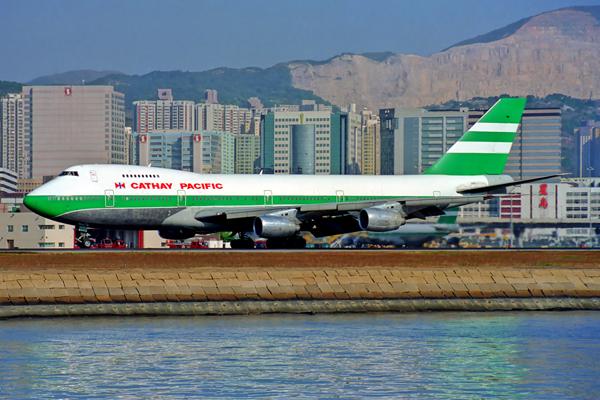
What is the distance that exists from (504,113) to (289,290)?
31.8 meters

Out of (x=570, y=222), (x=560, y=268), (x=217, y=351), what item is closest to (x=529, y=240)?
(x=570, y=222)

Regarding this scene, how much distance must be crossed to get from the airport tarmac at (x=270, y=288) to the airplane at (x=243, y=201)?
9.28 metres

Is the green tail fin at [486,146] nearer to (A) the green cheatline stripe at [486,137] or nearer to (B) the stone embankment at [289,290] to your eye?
(A) the green cheatline stripe at [486,137]

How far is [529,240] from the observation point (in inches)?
4060

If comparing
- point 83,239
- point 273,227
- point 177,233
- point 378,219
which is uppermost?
point 378,219

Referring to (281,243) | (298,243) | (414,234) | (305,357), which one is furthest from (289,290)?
(414,234)

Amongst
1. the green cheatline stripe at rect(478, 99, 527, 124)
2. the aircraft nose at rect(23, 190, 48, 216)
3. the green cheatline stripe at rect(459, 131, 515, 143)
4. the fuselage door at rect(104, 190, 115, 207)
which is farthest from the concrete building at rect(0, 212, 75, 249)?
the green cheatline stripe at rect(478, 99, 527, 124)

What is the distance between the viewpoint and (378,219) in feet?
151

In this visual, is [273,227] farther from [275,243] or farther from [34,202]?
[34,202]

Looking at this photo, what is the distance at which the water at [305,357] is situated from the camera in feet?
60.8

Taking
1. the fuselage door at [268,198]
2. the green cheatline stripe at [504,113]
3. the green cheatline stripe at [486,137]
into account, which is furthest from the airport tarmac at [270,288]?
the green cheatline stripe at [504,113]

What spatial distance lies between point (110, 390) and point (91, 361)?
341cm

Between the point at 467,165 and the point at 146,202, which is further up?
the point at 467,165

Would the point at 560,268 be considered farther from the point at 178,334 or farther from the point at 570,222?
the point at 570,222
